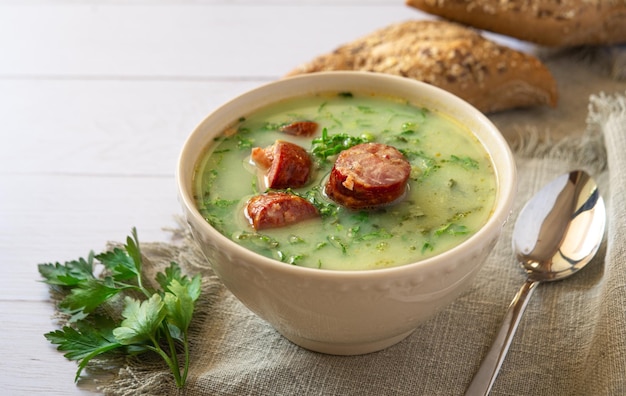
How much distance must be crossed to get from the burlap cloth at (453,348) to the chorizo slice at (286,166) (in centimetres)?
38

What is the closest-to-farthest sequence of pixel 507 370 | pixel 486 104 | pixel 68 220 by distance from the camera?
pixel 507 370 → pixel 68 220 → pixel 486 104

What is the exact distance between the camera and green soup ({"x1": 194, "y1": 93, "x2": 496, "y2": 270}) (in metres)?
1.63

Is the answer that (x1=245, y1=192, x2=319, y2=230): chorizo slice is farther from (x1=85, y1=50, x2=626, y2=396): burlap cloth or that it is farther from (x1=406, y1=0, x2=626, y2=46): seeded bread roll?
(x1=406, y1=0, x2=626, y2=46): seeded bread roll

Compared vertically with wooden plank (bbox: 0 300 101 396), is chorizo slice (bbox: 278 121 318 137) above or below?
above

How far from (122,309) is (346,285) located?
0.73 m

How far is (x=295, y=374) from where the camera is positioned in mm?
1759

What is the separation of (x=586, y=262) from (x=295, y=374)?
858 mm

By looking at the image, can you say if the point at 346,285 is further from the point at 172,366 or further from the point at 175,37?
the point at 175,37

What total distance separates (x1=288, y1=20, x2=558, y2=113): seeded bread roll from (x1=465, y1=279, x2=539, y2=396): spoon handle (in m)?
0.91

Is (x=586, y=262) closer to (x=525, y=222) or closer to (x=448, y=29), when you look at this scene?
(x=525, y=222)

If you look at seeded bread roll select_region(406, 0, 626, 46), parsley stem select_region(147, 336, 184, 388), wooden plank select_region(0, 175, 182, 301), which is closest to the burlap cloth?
parsley stem select_region(147, 336, 184, 388)

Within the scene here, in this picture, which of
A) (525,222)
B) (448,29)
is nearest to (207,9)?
(448,29)

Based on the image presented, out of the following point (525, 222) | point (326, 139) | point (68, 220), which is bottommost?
point (68, 220)

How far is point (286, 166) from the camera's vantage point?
5.85ft
